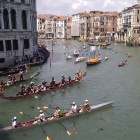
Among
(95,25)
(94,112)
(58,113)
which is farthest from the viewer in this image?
(95,25)

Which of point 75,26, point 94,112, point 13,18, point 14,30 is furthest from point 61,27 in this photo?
point 94,112

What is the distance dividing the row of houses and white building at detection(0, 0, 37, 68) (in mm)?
44624

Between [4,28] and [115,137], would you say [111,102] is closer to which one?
[115,137]

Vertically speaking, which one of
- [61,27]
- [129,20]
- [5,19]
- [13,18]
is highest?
[61,27]

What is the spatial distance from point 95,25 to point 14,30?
2775 inches

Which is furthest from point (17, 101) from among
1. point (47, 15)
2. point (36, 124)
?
point (47, 15)

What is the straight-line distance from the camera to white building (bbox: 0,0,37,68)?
98.8ft

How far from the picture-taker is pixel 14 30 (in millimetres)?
31500

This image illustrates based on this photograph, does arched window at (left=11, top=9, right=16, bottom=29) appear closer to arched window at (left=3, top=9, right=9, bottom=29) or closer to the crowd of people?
arched window at (left=3, top=9, right=9, bottom=29)

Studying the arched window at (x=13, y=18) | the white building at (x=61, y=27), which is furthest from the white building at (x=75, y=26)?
the arched window at (x=13, y=18)

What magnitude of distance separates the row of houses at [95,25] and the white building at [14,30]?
146 ft

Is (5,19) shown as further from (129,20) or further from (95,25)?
(95,25)

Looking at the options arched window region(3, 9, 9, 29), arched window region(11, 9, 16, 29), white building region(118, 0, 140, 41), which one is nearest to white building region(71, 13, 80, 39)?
white building region(118, 0, 140, 41)

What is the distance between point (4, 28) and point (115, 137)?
2172 centimetres
